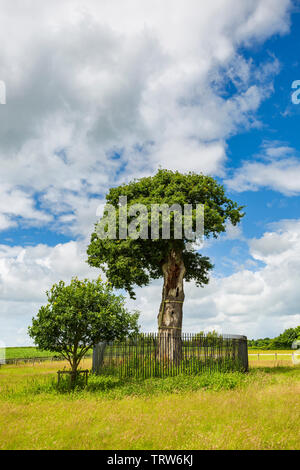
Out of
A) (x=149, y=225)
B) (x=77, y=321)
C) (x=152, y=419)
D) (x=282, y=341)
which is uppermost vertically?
(x=149, y=225)

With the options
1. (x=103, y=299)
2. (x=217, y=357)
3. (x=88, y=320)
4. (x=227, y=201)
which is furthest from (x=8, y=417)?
(x=227, y=201)

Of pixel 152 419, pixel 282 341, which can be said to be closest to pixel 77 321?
pixel 152 419

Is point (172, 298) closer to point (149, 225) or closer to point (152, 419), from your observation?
point (149, 225)

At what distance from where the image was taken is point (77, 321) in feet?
56.9

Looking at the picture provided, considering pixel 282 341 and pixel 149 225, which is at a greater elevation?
pixel 149 225

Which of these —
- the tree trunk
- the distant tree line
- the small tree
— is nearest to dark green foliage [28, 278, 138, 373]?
the small tree

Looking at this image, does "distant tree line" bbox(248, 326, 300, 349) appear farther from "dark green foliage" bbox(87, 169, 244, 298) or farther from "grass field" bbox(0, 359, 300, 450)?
"grass field" bbox(0, 359, 300, 450)

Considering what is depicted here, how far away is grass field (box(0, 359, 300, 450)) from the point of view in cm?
888

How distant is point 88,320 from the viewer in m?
17.5

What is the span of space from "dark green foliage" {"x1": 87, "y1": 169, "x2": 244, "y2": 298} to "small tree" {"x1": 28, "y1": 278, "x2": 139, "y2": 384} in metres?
6.29

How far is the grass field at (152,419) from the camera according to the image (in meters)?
8.88

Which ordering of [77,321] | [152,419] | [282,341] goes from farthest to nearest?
[282,341]
[77,321]
[152,419]

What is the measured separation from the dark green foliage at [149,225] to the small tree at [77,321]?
6288 millimetres

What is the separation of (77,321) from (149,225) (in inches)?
331
